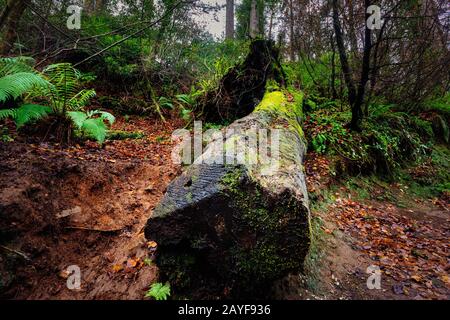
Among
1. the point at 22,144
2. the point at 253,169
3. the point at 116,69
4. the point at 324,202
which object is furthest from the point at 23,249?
the point at 116,69

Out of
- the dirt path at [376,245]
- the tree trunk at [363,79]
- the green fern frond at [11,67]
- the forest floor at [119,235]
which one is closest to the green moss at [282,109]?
the dirt path at [376,245]

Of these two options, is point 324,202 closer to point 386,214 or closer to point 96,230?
point 386,214

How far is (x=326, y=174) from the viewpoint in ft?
16.1

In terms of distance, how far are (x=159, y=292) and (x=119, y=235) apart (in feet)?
3.27

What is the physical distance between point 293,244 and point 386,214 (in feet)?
10.7

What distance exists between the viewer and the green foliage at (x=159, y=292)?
88.4 inches

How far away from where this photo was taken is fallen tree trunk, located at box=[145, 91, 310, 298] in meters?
2.16

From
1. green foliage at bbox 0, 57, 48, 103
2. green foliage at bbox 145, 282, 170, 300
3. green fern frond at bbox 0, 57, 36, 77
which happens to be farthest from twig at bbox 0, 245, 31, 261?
green fern frond at bbox 0, 57, 36, 77

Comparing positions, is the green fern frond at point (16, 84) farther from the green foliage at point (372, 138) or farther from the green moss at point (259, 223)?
the green foliage at point (372, 138)

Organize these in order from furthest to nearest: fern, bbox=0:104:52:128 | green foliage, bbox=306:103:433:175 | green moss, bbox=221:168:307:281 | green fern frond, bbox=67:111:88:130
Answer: green foliage, bbox=306:103:433:175, green fern frond, bbox=67:111:88:130, fern, bbox=0:104:52:128, green moss, bbox=221:168:307:281

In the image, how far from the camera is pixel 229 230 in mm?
2178

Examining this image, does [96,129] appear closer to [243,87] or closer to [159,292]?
[159,292]

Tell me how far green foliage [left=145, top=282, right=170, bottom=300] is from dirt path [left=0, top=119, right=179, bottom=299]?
0.36 feet

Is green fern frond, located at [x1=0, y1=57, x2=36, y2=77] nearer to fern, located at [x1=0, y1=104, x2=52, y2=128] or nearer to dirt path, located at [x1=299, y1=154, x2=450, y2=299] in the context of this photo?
fern, located at [x1=0, y1=104, x2=52, y2=128]
